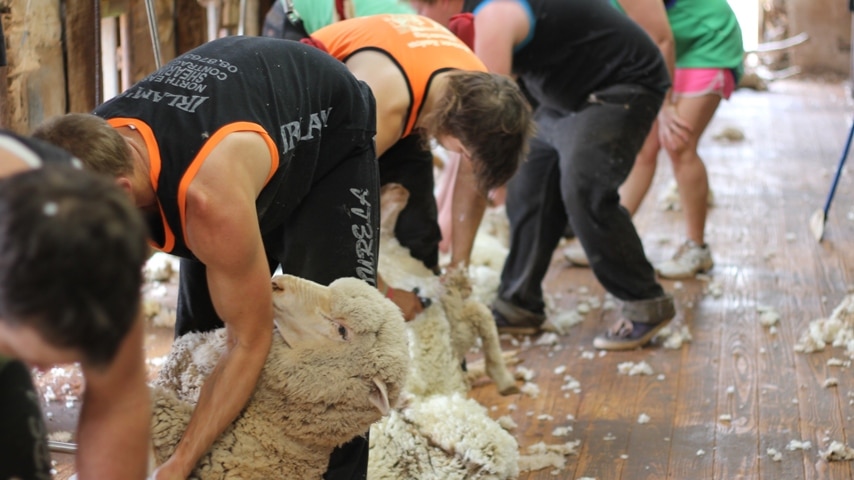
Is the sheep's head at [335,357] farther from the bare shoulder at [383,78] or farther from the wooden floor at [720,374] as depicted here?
the wooden floor at [720,374]

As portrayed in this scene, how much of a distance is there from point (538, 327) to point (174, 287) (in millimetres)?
1483

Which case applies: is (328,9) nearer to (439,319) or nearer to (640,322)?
(439,319)

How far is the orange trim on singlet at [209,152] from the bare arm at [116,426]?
0.45 m

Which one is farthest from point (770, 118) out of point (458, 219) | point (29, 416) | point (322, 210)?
point (29, 416)

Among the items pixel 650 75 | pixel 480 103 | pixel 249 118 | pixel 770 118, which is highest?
pixel 249 118

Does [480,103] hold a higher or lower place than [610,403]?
higher

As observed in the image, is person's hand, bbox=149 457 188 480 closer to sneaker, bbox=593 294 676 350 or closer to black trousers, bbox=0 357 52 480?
black trousers, bbox=0 357 52 480

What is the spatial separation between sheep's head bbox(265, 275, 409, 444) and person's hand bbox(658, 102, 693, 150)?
8.63 feet

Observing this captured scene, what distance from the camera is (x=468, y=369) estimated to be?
3.33 m

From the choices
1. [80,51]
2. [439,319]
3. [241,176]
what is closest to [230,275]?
[241,176]

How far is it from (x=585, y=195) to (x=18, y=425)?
2.43 metres

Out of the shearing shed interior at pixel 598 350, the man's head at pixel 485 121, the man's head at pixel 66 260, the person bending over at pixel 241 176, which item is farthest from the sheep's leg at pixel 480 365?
the man's head at pixel 66 260

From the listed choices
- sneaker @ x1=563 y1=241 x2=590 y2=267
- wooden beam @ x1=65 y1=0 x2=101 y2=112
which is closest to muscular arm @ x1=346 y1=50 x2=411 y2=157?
wooden beam @ x1=65 y1=0 x2=101 y2=112

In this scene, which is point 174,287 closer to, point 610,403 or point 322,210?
point 610,403
